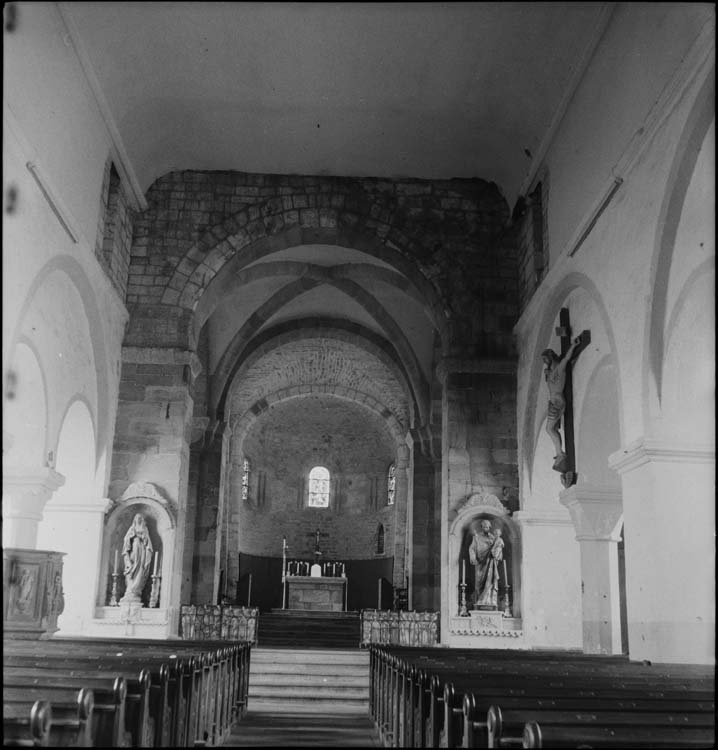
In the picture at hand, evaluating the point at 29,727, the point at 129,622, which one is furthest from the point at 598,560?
the point at 29,727

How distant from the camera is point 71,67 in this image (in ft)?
28.7

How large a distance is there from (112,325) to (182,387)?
1238 mm

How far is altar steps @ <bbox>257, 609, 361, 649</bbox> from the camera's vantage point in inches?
650

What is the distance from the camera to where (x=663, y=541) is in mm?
7367

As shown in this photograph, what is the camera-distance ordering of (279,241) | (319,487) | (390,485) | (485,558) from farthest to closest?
1. (319,487)
2. (390,485)
3. (279,241)
4. (485,558)

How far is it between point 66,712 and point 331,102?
8.44m

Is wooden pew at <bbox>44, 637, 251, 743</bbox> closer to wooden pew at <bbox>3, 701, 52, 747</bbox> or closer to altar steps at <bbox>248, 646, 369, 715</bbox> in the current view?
altar steps at <bbox>248, 646, 369, 715</bbox>

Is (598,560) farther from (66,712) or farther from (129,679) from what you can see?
(66,712)

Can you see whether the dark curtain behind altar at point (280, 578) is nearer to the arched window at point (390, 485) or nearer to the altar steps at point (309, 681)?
the arched window at point (390, 485)

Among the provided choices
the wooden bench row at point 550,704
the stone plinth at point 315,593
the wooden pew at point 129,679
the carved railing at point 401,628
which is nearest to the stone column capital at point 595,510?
the wooden bench row at point 550,704

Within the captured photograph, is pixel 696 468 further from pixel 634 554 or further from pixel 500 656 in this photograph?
pixel 500 656

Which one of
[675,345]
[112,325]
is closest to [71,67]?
[112,325]

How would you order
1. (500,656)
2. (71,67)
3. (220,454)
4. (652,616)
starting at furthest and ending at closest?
(220,454)
(71,67)
(500,656)
(652,616)

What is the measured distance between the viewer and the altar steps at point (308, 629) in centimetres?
1650
